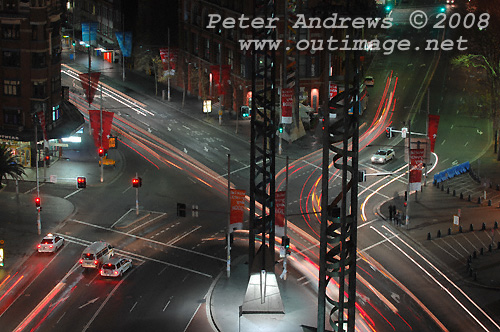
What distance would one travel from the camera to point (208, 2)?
140000 mm

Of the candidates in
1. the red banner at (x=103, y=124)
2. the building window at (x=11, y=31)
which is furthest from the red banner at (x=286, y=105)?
the building window at (x=11, y=31)

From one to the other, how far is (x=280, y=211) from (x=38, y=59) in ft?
140

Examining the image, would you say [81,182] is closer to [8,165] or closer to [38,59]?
[8,165]

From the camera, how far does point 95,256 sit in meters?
81.4

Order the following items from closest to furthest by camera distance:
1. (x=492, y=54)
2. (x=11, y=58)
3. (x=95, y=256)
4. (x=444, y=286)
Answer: (x=444, y=286), (x=95, y=256), (x=11, y=58), (x=492, y=54)

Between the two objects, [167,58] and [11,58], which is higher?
[11,58]

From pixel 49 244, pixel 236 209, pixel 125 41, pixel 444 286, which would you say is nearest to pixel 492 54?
pixel 444 286

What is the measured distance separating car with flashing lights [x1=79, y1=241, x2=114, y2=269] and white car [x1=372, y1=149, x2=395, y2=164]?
41077 millimetres

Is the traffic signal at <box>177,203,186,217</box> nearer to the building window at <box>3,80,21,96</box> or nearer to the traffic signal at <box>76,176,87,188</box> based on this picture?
the traffic signal at <box>76,176,87,188</box>

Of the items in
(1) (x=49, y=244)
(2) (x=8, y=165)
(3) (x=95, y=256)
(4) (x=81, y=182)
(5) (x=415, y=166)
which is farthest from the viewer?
(2) (x=8, y=165)

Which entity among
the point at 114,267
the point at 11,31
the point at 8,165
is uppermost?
the point at 11,31

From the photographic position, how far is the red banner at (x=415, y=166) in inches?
3575

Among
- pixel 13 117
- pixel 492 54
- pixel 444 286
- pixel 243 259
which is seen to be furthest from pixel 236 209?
pixel 492 54

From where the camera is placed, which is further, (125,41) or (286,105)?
(125,41)
